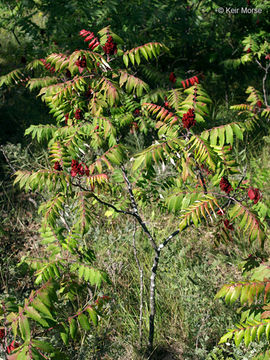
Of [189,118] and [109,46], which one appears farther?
[109,46]

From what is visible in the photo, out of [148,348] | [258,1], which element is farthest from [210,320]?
[258,1]

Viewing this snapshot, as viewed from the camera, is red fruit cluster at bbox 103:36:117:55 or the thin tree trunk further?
the thin tree trunk

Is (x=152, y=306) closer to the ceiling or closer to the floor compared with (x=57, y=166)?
closer to the floor

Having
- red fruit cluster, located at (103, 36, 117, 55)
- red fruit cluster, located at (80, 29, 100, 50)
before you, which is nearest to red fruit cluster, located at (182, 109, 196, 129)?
red fruit cluster, located at (103, 36, 117, 55)

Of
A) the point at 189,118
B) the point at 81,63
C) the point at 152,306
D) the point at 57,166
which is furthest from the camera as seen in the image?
the point at 152,306

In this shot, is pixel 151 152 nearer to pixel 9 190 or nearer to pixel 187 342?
pixel 187 342

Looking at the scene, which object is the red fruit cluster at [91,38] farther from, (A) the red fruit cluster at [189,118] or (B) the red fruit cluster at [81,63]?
(A) the red fruit cluster at [189,118]

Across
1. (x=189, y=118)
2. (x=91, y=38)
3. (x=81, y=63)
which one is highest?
(x=91, y=38)

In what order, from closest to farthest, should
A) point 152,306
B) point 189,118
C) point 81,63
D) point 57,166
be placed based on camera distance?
point 189,118 → point 57,166 → point 81,63 → point 152,306

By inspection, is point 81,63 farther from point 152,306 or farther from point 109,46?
point 152,306

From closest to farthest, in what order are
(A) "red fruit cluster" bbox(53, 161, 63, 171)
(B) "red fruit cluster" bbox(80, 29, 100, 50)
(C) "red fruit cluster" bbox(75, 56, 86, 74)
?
1. (A) "red fruit cluster" bbox(53, 161, 63, 171)
2. (C) "red fruit cluster" bbox(75, 56, 86, 74)
3. (B) "red fruit cluster" bbox(80, 29, 100, 50)

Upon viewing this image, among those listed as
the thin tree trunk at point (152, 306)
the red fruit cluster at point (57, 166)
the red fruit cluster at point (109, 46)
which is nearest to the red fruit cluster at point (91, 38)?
the red fruit cluster at point (109, 46)

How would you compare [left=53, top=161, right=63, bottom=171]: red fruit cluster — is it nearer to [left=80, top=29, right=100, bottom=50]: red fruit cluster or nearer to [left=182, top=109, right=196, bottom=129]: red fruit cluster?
[left=182, top=109, right=196, bottom=129]: red fruit cluster

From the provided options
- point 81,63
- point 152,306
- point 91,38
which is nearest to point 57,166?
point 81,63
